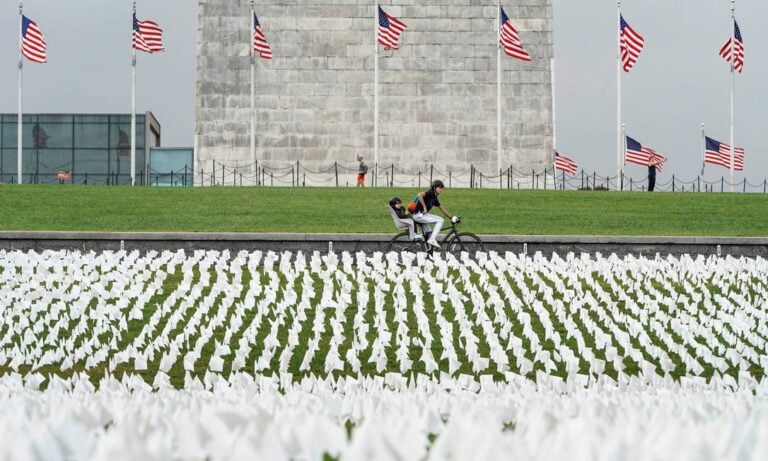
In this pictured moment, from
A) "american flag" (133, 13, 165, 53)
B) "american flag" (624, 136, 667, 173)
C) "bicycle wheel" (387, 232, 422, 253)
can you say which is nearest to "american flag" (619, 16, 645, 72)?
"american flag" (624, 136, 667, 173)

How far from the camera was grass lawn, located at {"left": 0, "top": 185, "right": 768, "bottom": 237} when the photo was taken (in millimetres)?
21391

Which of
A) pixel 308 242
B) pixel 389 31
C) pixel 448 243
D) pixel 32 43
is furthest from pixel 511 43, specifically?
pixel 308 242

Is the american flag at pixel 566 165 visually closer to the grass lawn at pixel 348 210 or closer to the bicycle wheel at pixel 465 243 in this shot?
the grass lawn at pixel 348 210

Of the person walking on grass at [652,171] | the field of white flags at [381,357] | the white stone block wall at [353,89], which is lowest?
the field of white flags at [381,357]

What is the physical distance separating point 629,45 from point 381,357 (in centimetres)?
3006

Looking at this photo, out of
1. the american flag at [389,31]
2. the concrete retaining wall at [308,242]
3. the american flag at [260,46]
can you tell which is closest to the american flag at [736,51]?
the american flag at [389,31]

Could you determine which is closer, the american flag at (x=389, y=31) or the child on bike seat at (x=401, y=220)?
the child on bike seat at (x=401, y=220)

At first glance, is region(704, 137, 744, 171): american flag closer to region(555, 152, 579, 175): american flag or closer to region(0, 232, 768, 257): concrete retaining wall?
region(555, 152, 579, 175): american flag

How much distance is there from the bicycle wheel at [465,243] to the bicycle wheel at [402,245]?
56 cm

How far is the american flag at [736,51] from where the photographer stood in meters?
37.9

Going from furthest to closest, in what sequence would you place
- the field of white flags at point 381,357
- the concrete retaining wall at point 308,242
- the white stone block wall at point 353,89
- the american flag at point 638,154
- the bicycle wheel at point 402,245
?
the white stone block wall at point 353,89, the american flag at point 638,154, the concrete retaining wall at point 308,242, the bicycle wheel at point 402,245, the field of white flags at point 381,357

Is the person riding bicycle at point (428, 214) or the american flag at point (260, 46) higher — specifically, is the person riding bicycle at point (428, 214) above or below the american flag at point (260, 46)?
below

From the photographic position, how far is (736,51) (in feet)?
125

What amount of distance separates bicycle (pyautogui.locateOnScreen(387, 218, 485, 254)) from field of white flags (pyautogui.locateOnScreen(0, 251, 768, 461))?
0.35 metres
